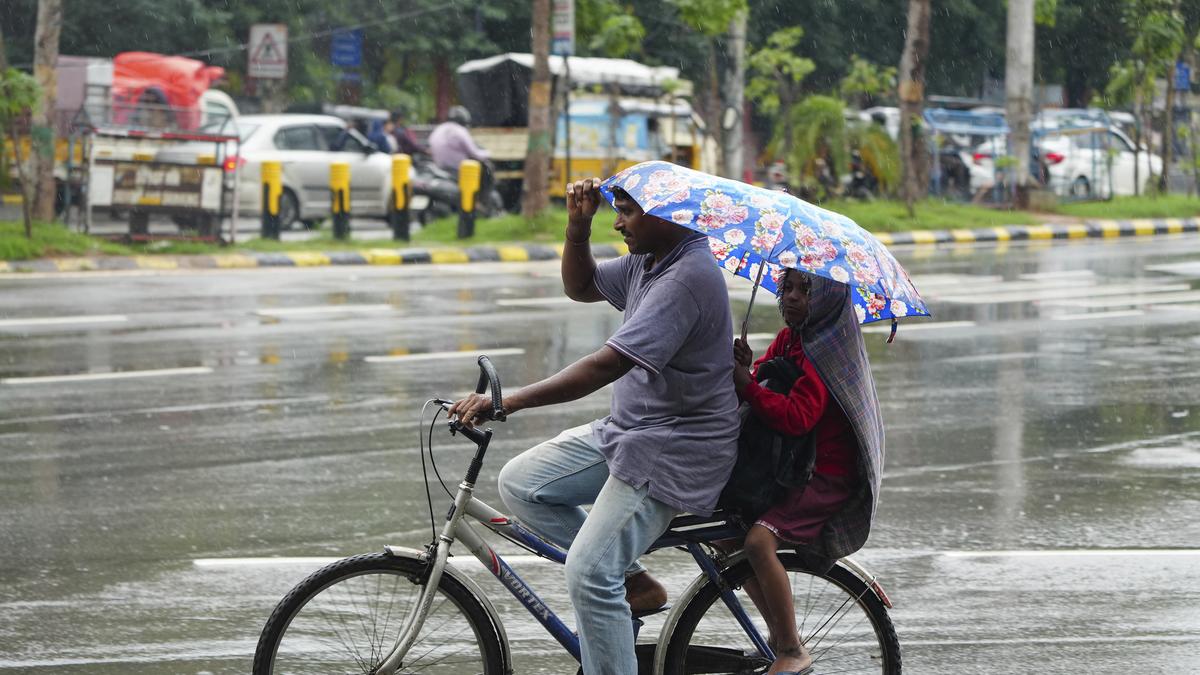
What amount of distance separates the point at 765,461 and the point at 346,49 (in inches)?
1361

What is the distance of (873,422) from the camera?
4.30 meters

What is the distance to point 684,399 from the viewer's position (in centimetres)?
411

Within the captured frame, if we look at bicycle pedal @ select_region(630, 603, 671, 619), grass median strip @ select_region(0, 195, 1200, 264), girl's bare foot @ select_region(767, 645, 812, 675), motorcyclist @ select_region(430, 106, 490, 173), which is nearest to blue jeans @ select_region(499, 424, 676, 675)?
bicycle pedal @ select_region(630, 603, 671, 619)

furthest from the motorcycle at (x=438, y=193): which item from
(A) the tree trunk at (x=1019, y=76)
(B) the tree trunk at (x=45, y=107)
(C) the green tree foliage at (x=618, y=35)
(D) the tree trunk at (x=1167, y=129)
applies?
(D) the tree trunk at (x=1167, y=129)

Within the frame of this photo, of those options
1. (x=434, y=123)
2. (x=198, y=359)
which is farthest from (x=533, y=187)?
(x=434, y=123)

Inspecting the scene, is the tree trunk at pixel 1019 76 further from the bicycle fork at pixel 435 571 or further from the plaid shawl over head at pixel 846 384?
the bicycle fork at pixel 435 571

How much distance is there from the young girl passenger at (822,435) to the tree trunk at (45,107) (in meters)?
17.3

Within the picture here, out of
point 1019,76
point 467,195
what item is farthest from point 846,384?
point 1019,76

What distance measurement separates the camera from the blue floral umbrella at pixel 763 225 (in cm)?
404

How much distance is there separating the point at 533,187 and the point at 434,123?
74.4 ft

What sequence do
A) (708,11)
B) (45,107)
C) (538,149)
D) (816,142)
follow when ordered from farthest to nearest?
1. (816,142)
2. (708,11)
3. (538,149)
4. (45,107)

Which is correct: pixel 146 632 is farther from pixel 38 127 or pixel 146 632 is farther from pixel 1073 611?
pixel 38 127

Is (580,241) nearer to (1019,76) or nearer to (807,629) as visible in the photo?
(807,629)

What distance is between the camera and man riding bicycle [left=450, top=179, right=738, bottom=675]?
404cm
